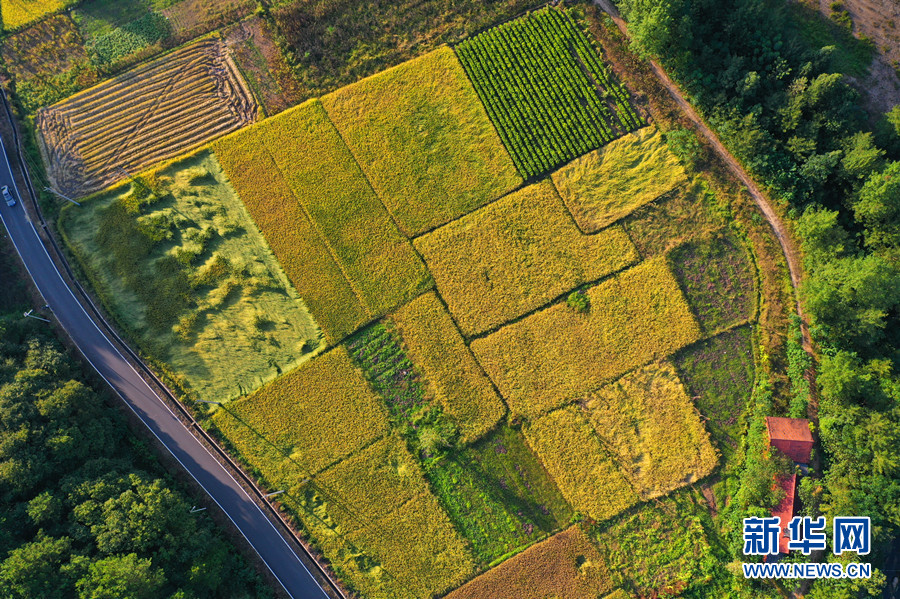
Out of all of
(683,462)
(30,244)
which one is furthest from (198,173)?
(683,462)

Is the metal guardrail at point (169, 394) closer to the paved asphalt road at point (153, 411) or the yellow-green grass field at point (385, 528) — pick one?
the paved asphalt road at point (153, 411)

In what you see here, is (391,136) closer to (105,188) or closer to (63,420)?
(105,188)

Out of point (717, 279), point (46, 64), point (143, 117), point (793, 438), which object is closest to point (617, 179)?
point (717, 279)

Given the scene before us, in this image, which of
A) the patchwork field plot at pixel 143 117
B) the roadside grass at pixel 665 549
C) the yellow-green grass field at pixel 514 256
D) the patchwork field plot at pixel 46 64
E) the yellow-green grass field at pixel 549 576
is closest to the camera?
the roadside grass at pixel 665 549

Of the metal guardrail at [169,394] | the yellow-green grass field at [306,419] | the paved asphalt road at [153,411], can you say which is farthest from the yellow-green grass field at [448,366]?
the paved asphalt road at [153,411]

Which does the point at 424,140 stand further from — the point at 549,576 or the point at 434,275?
the point at 549,576

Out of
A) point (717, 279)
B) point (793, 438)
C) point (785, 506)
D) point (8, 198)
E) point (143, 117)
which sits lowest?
point (785, 506)
